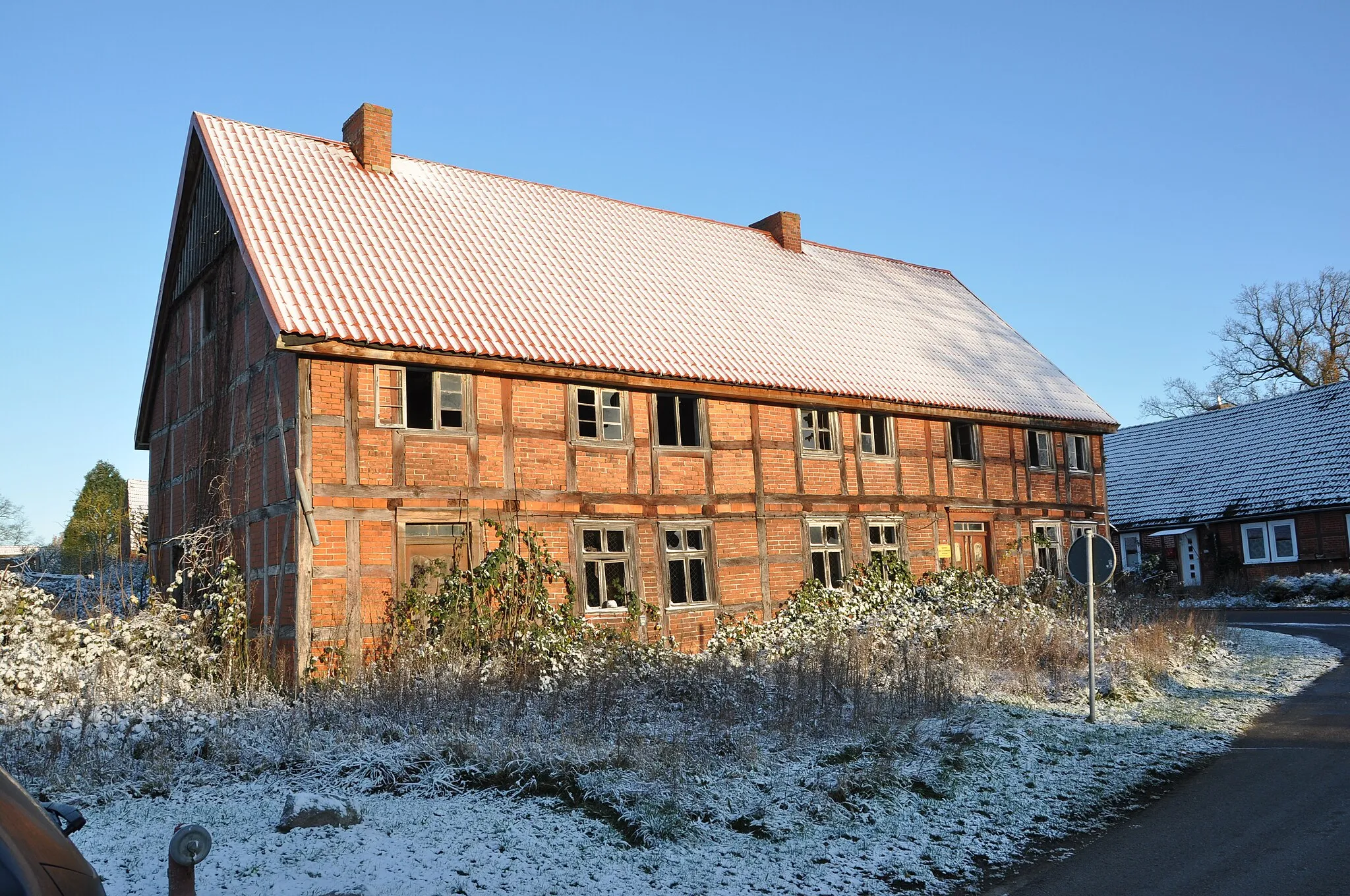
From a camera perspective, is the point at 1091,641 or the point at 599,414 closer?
the point at 1091,641

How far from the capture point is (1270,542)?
104 ft

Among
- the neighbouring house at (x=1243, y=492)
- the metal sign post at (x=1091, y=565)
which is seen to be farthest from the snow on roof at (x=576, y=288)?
the neighbouring house at (x=1243, y=492)

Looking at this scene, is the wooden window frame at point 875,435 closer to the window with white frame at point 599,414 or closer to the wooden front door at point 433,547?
the window with white frame at point 599,414

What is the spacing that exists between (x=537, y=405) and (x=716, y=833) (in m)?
8.90

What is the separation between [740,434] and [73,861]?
1583 centimetres

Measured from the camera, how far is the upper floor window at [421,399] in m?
14.0

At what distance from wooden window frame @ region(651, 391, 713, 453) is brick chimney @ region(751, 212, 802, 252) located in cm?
869

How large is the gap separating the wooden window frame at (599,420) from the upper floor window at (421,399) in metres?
1.74

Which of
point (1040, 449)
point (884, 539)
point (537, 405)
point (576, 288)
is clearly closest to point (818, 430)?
point (884, 539)

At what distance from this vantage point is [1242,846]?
753 cm

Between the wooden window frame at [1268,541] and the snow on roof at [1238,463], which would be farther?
the snow on roof at [1238,463]

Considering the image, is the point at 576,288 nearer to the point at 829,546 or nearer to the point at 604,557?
the point at 604,557

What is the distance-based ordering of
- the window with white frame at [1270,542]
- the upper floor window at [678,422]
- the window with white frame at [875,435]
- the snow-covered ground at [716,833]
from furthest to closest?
the window with white frame at [1270,542], the window with white frame at [875,435], the upper floor window at [678,422], the snow-covered ground at [716,833]

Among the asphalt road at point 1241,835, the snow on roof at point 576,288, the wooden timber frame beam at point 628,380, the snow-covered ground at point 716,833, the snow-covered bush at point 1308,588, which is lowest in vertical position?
the asphalt road at point 1241,835
